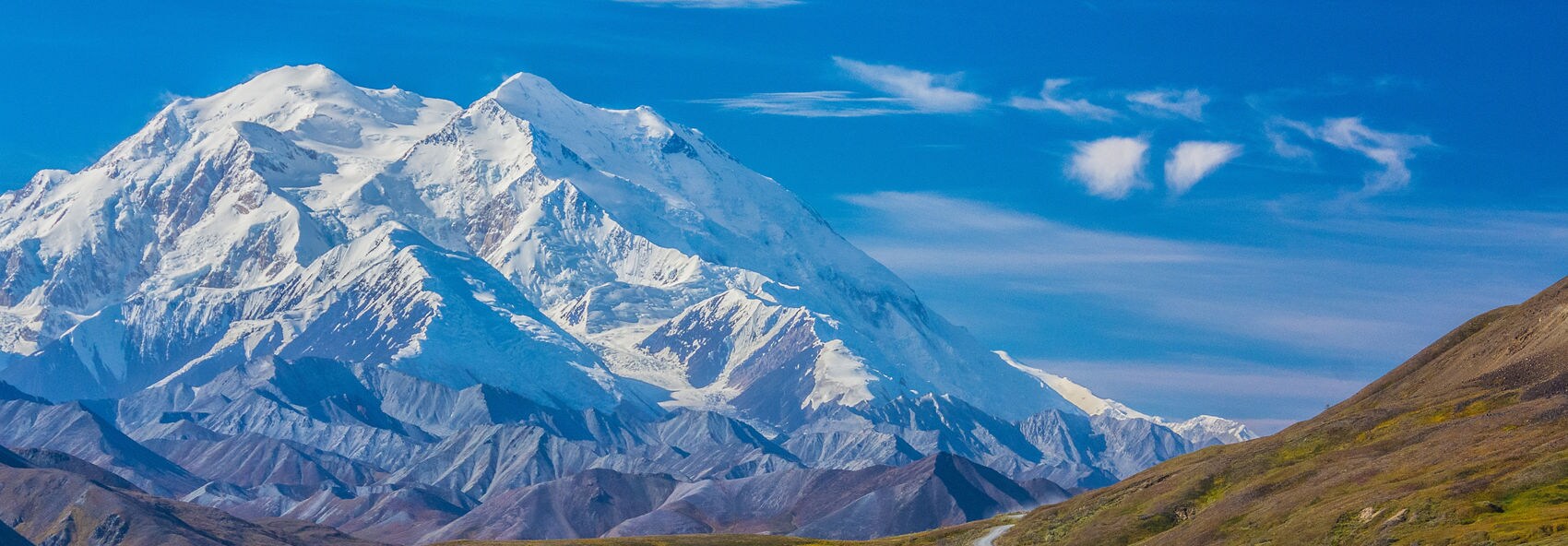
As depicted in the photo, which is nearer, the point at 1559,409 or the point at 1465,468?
the point at 1465,468

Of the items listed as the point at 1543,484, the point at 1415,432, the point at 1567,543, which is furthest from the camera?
the point at 1415,432

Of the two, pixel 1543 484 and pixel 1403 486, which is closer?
pixel 1543 484

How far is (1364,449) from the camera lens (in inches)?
7643

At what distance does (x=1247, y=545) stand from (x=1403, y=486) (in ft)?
43.5

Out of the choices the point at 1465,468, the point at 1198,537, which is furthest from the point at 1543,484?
the point at 1198,537

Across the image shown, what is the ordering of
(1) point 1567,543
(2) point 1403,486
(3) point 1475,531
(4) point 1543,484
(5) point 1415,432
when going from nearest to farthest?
(1) point 1567,543 < (3) point 1475,531 < (4) point 1543,484 < (2) point 1403,486 < (5) point 1415,432

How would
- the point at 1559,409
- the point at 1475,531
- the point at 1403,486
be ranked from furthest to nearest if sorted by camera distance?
the point at 1559,409 → the point at 1403,486 → the point at 1475,531

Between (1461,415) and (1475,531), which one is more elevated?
(1461,415)

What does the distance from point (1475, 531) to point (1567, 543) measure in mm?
15428

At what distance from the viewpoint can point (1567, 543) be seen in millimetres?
122875

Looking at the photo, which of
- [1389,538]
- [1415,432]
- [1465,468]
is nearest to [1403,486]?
[1465,468]

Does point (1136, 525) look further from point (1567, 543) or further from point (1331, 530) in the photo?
point (1567, 543)

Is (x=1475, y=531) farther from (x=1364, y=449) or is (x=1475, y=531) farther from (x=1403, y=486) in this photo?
(x=1364, y=449)

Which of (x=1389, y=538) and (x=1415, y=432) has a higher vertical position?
(x=1415, y=432)
